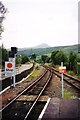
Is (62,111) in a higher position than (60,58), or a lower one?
lower

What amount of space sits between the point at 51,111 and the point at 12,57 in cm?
1295

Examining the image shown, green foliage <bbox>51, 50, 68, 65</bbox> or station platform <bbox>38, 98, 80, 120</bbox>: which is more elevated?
green foliage <bbox>51, 50, 68, 65</bbox>

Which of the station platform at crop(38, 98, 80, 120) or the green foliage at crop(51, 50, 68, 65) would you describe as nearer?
the station platform at crop(38, 98, 80, 120)

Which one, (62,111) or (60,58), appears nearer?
(62,111)

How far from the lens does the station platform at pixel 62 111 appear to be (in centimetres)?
1145

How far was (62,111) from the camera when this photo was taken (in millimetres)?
12773

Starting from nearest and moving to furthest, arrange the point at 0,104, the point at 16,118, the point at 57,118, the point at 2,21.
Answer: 1. the point at 57,118
2. the point at 16,118
3. the point at 0,104
4. the point at 2,21

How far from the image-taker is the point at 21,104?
1591 centimetres

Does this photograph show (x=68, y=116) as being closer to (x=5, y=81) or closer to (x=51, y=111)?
(x=51, y=111)

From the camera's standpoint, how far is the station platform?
11.4m

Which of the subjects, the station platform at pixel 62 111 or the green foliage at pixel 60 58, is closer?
the station platform at pixel 62 111

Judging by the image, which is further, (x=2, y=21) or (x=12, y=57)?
(x=2, y=21)

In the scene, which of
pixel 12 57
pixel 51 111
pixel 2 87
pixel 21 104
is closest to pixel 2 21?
pixel 12 57

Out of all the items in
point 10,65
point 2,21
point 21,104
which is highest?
point 2,21
